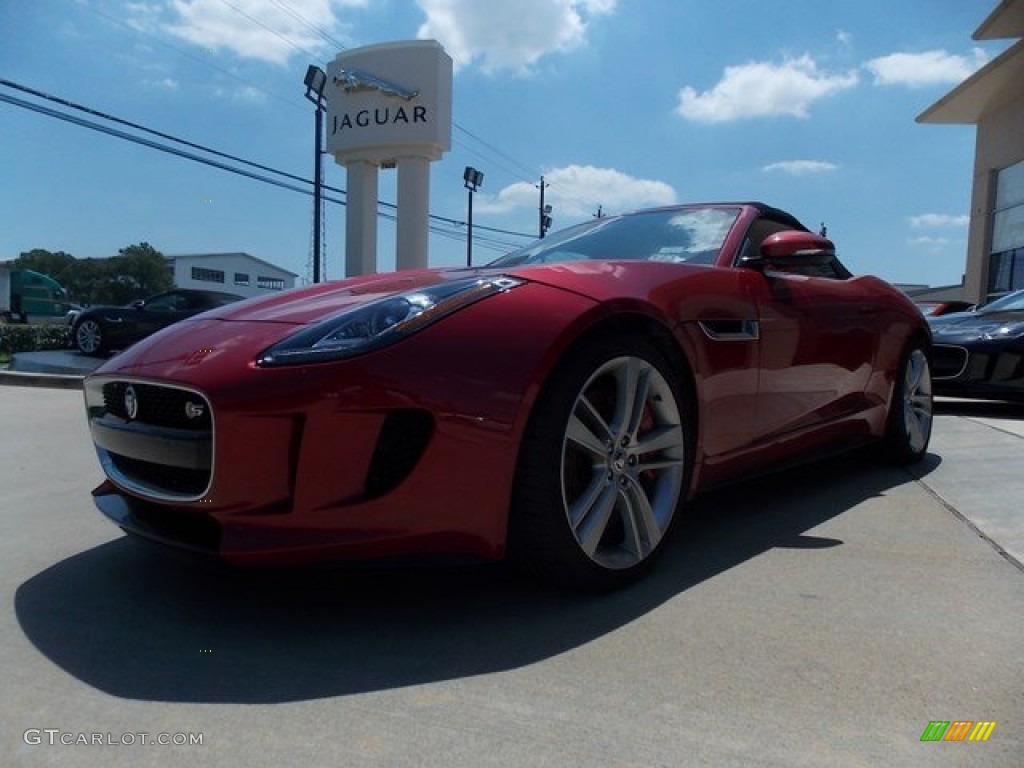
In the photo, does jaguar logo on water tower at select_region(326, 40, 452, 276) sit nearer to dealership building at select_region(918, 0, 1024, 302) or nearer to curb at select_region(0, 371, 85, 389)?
curb at select_region(0, 371, 85, 389)

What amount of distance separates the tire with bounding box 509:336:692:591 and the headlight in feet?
Answer: 1.14

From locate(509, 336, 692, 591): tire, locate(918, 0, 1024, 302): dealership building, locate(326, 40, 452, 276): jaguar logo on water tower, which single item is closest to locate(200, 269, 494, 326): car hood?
locate(509, 336, 692, 591): tire

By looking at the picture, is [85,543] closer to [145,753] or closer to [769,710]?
[145,753]

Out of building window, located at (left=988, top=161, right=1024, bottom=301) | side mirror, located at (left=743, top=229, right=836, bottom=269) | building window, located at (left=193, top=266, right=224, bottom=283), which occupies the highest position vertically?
building window, located at (left=193, top=266, right=224, bottom=283)

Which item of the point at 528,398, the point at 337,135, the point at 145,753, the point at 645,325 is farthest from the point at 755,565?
the point at 337,135

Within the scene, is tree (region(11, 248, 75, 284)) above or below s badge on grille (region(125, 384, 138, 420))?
above

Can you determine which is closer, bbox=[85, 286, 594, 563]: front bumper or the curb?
bbox=[85, 286, 594, 563]: front bumper

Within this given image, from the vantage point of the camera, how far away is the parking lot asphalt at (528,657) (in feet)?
5.36

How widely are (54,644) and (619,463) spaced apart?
1.65 m

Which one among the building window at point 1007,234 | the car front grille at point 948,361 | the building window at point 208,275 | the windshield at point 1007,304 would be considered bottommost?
the car front grille at point 948,361

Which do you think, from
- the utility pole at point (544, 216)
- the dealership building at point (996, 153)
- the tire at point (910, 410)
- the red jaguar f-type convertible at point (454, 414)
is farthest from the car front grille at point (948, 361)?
the utility pole at point (544, 216)

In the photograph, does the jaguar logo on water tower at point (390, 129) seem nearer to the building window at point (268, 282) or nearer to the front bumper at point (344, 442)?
the front bumper at point (344, 442)

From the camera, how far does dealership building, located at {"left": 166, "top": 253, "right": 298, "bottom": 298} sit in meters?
82.0

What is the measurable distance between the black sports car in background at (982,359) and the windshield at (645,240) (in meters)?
3.88
